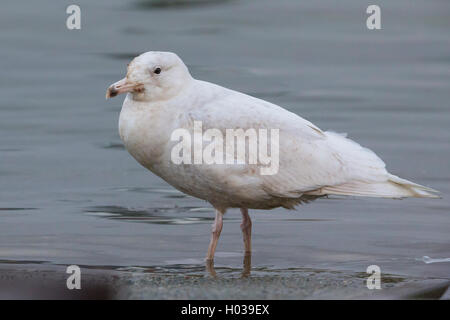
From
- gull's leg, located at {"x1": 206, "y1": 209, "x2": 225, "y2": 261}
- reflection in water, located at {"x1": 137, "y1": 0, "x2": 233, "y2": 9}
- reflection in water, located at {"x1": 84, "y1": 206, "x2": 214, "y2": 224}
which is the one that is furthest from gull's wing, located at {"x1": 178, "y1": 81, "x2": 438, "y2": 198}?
reflection in water, located at {"x1": 137, "y1": 0, "x2": 233, "y2": 9}

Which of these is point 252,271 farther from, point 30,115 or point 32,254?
point 30,115

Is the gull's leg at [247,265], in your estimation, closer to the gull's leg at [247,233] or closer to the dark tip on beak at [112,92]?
the gull's leg at [247,233]

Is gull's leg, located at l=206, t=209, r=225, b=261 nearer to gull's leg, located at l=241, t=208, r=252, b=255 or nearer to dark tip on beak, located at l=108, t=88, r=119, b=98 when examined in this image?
gull's leg, located at l=241, t=208, r=252, b=255

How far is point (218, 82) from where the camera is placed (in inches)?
639

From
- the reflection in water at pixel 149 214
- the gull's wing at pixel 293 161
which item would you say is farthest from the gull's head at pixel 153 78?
the reflection in water at pixel 149 214

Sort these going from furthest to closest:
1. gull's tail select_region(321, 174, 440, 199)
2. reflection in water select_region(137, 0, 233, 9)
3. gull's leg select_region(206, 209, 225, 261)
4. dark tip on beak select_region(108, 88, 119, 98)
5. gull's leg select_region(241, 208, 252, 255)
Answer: reflection in water select_region(137, 0, 233, 9) → gull's leg select_region(241, 208, 252, 255) → gull's leg select_region(206, 209, 225, 261) → gull's tail select_region(321, 174, 440, 199) → dark tip on beak select_region(108, 88, 119, 98)

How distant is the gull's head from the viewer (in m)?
8.53

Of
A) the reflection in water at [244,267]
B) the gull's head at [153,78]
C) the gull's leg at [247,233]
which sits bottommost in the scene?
the reflection in water at [244,267]

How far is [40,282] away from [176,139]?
1514mm

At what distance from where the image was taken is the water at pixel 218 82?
360 inches

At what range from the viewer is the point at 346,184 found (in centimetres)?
889

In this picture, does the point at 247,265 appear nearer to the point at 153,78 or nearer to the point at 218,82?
the point at 153,78

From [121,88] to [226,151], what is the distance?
970 millimetres

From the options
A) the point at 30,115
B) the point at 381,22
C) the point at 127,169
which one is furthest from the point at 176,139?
the point at 381,22
